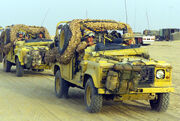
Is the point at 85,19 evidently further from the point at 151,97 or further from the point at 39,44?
the point at 39,44

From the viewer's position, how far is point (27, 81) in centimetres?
1470

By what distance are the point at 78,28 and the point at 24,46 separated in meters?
6.86

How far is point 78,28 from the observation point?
386 inches

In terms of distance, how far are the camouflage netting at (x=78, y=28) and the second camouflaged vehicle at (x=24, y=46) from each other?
16.5ft

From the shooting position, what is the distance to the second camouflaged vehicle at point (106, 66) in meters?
7.52

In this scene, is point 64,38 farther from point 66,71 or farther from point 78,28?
point 66,71

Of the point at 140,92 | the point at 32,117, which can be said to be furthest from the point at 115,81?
the point at 32,117

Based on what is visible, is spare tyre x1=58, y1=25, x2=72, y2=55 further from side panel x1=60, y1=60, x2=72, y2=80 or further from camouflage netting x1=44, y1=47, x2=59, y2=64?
camouflage netting x1=44, y1=47, x2=59, y2=64

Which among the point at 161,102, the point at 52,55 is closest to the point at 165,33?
the point at 52,55

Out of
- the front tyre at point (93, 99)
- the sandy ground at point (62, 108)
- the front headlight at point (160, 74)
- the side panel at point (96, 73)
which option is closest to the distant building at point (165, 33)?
the sandy ground at point (62, 108)

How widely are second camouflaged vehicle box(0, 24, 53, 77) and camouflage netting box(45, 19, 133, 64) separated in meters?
5.02

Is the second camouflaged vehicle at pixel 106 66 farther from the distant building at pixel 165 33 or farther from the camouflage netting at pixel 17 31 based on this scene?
the distant building at pixel 165 33

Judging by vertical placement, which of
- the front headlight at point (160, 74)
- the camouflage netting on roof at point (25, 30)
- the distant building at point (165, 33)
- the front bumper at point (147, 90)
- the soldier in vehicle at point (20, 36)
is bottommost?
the front bumper at point (147, 90)

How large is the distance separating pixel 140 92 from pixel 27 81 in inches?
310
